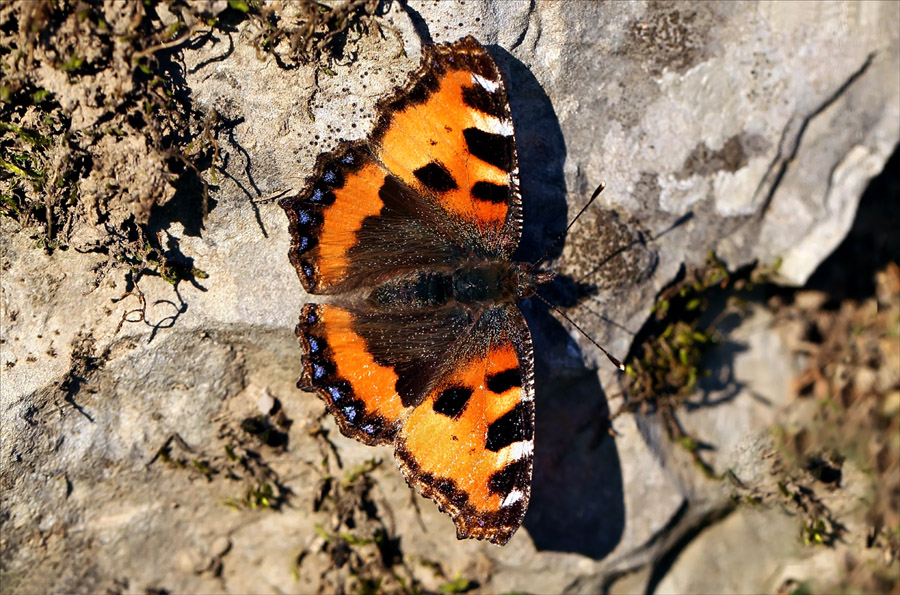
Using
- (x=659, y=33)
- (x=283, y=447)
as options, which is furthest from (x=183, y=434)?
(x=659, y=33)

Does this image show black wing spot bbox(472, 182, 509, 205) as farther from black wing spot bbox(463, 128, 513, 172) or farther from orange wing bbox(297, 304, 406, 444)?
orange wing bbox(297, 304, 406, 444)

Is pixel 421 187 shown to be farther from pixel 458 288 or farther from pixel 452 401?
pixel 452 401

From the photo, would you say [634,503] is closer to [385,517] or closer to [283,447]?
[385,517]

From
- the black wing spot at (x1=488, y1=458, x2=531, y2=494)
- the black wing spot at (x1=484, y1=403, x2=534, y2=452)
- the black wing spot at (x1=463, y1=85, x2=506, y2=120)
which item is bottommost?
the black wing spot at (x1=488, y1=458, x2=531, y2=494)

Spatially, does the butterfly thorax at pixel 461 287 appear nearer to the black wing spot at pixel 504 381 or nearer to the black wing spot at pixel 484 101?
the black wing spot at pixel 504 381

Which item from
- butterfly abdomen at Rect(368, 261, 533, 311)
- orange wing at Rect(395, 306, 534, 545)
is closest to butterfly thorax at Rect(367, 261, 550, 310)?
butterfly abdomen at Rect(368, 261, 533, 311)

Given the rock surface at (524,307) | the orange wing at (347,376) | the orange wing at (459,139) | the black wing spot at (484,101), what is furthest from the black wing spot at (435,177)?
the orange wing at (347,376)
